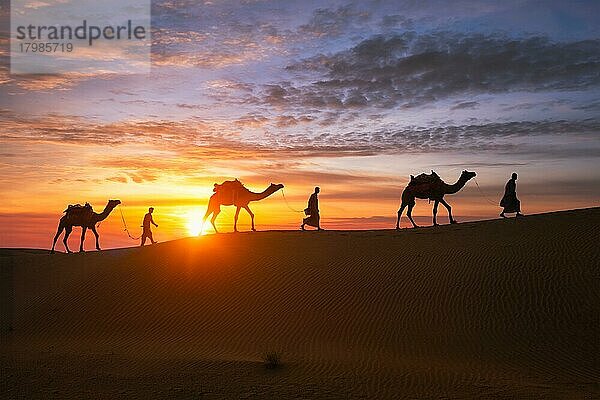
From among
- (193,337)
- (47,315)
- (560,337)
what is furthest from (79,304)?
(560,337)

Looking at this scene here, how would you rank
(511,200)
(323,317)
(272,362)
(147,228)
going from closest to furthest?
(272,362), (323,317), (511,200), (147,228)

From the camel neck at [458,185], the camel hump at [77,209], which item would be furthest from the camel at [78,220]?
the camel neck at [458,185]

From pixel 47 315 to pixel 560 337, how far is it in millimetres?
13416

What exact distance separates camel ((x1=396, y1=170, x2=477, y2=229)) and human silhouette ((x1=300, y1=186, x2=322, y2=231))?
3.41 meters

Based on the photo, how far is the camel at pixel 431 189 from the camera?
23.4 m

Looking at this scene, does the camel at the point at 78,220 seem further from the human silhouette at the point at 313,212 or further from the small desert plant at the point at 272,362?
the small desert plant at the point at 272,362

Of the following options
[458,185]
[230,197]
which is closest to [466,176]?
[458,185]

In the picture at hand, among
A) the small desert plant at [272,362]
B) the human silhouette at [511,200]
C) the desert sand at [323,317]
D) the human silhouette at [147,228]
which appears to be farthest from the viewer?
the human silhouette at [147,228]

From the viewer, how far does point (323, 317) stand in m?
14.9

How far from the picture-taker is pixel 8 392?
964cm

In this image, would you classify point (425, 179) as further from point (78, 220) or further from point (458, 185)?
point (78, 220)

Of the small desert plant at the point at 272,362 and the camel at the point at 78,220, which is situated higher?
the camel at the point at 78,220

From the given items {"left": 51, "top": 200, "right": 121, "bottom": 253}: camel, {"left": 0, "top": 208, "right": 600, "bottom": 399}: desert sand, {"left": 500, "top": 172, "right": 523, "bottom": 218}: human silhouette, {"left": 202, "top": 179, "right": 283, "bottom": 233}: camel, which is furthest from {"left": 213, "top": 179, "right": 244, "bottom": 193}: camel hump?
{"left": 500, "top": 172, "right": 523, "bottom": 218}: human silhouette

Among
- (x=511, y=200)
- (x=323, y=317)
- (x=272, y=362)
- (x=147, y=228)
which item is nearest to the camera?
(x=272, y=362)
